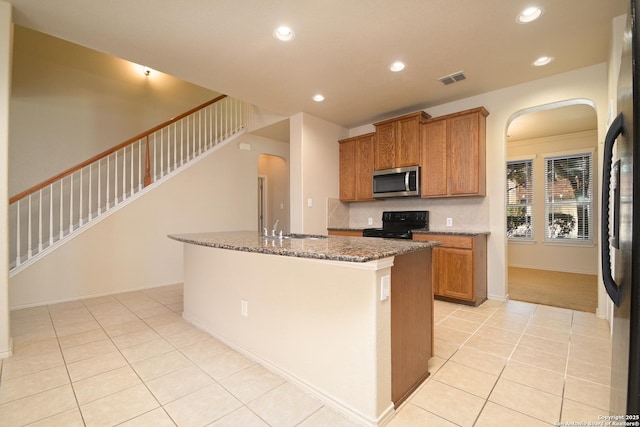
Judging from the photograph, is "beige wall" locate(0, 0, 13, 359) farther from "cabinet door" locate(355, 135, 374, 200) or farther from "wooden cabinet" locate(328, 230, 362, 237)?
"cabinet door" locate(355, 135, 374, 200)

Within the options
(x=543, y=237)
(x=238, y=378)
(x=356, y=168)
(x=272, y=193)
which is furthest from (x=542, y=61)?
(x=272, y=193)

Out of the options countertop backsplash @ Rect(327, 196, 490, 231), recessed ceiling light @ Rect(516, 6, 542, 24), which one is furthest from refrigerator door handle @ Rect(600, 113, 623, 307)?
countertop backsplash @ Rect(327, 196, 490, 231)

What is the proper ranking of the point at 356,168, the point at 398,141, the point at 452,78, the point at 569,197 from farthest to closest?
the point at 569,197
the point at 356,168
the point at 398,141
the point at 452,78

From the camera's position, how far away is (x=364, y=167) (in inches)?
187

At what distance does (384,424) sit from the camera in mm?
1515

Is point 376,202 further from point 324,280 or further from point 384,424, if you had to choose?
point 384,424

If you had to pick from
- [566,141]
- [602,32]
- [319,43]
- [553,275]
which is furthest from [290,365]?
[566,141]

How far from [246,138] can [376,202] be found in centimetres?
283

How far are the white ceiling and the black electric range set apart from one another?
179 cm

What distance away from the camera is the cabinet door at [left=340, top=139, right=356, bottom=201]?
4891 millimetres

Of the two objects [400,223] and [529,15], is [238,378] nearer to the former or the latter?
[400,223]

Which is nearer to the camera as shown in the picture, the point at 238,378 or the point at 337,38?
the point at 238,378

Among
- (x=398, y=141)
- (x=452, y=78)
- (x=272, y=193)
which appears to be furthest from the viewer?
(x=272, y=193)

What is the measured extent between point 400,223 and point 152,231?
12.8 ft
